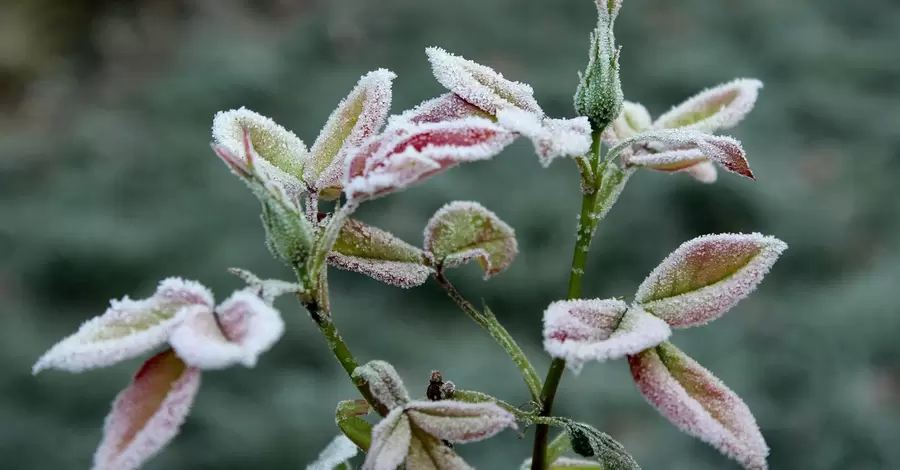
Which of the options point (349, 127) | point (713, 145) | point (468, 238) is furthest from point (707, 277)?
point (349, 127)

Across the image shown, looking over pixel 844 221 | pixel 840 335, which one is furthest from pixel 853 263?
pixel 840 335

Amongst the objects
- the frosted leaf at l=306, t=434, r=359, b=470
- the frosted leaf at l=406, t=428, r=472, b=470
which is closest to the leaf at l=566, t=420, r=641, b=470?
the frosted leaf at l=406, t=428, r=472, b=470

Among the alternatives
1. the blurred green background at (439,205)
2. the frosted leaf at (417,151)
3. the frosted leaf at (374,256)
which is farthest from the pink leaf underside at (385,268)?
the blurred green background at (439,205)

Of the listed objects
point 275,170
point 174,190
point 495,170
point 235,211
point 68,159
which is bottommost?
point 275,170

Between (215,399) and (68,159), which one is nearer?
(215,399)

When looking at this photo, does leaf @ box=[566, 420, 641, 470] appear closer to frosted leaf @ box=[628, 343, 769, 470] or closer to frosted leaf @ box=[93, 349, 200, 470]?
frosted leaf @ box=[628, 343, 769, 470]

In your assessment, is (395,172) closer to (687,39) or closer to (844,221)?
(844,221)
